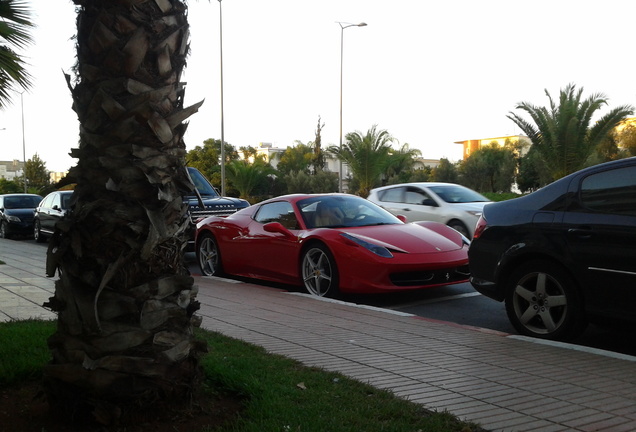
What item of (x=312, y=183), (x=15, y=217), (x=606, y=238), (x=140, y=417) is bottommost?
(x=140, y=417)

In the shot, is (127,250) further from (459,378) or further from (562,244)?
(562,244)

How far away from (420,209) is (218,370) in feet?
36.8

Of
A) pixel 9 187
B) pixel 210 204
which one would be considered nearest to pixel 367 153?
pixel 210 204

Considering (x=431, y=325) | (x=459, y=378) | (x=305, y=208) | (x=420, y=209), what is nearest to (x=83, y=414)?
(x=459, y=378)

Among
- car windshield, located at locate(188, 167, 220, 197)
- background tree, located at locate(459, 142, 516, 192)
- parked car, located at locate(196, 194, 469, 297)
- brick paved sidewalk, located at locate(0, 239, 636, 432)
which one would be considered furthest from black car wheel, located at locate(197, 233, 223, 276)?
background tree, located at locate(459, 142, 516, 192)

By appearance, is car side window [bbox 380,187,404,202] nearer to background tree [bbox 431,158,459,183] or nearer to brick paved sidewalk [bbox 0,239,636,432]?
brick paved sidewalk [bbox 0,239,636,432]

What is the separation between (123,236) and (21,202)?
23.8m

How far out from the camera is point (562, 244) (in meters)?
5.89

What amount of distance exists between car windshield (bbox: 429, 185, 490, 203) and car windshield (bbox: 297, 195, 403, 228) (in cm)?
537

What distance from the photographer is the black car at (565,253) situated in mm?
5516

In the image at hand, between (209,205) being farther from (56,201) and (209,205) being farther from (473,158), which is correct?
(473,158)

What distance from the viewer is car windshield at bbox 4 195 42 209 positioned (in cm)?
2469

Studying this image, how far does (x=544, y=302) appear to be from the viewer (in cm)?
609

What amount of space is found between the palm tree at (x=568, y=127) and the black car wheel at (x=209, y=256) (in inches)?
789
